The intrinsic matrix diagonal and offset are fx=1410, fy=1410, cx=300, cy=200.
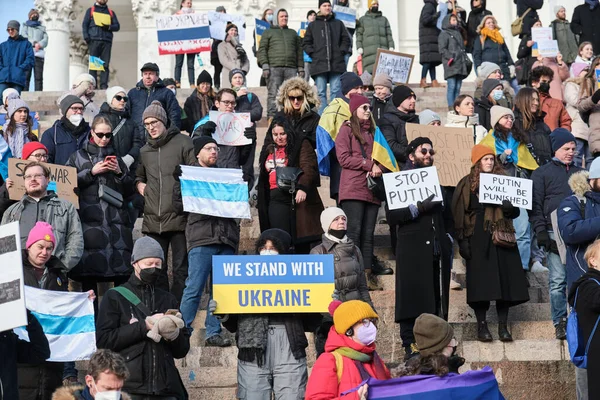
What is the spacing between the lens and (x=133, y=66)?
35.7 meters

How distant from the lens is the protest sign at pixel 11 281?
9.14m

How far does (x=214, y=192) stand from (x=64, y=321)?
2.32 meters

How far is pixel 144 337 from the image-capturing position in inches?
396

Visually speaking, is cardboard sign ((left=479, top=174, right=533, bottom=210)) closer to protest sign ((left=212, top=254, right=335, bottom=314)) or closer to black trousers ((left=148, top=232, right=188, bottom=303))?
protest sign ((left=212, top=254, right=335, bottom=314))

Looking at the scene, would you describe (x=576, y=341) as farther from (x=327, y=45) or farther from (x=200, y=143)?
(x=327, y=45)

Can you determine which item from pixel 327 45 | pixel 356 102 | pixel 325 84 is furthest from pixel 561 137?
pixel 325 84

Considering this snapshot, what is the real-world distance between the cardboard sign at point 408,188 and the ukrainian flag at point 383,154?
3.43 feet

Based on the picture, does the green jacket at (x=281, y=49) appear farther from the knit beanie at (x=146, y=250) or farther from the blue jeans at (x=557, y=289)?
the knit beanie at (x=146, y=250)

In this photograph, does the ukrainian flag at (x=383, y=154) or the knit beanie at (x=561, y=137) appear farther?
the knit beanie at (x=561, y=137)

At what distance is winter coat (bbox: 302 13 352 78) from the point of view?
19781 millimetres

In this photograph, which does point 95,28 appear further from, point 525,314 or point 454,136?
point 525,314

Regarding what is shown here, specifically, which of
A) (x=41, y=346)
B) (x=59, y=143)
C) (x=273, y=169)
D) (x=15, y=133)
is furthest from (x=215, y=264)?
(x=15, y=133)

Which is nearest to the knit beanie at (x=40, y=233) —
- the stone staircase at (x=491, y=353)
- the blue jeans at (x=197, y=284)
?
the stone staircase at (x=491, y=353)

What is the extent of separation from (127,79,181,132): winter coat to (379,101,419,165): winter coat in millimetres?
2814
